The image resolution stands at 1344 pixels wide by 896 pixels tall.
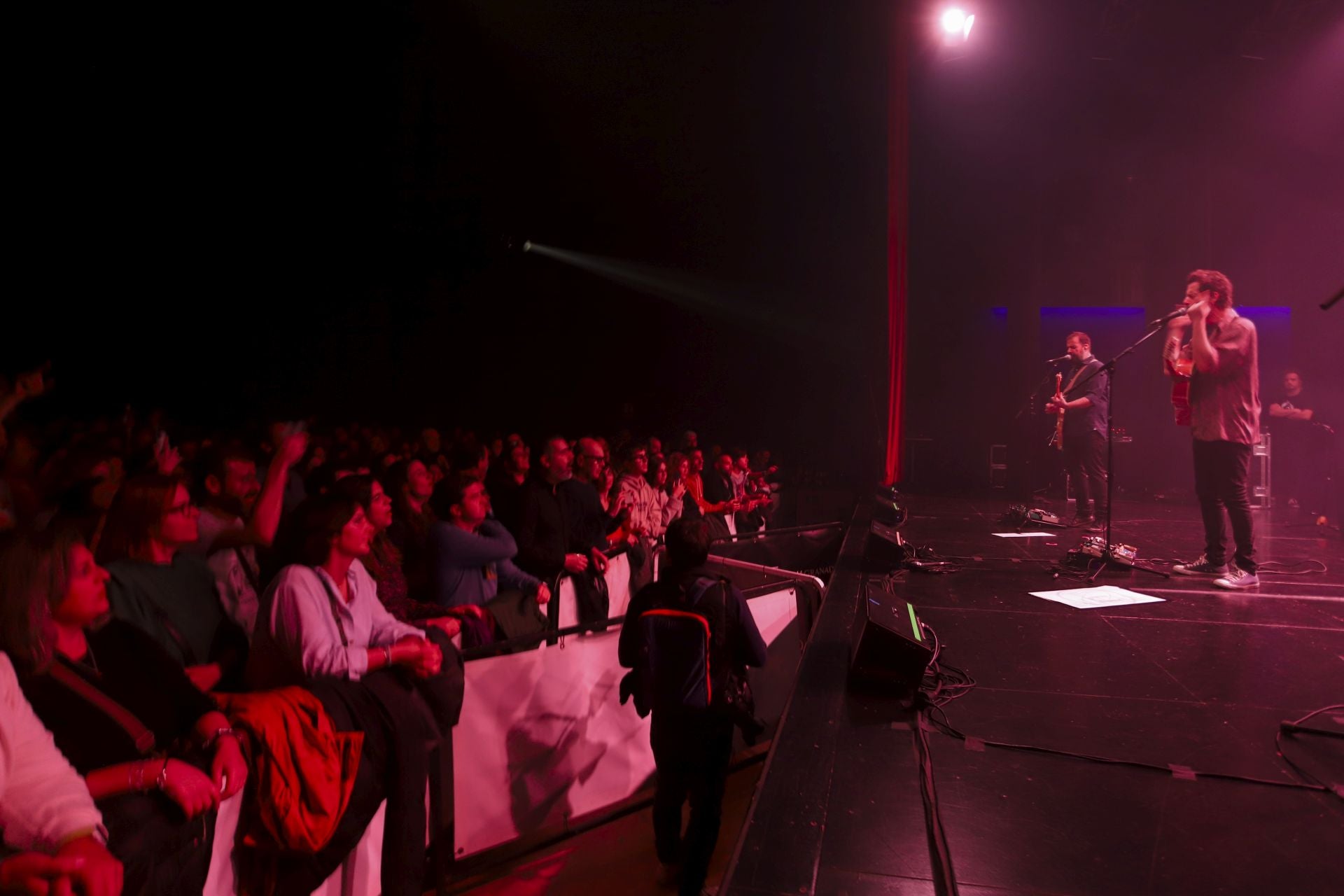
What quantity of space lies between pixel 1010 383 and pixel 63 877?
11445 mm

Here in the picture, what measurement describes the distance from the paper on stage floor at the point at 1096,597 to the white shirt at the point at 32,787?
3.50m

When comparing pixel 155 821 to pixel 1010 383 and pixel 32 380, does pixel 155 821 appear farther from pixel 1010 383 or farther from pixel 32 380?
pixel 1010 383

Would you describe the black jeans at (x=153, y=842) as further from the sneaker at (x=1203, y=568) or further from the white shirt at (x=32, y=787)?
the sneaker at (x=1203, y=568)

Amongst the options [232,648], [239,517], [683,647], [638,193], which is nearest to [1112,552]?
[683,647]

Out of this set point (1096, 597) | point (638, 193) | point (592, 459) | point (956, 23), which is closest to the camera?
point (1096, 597)

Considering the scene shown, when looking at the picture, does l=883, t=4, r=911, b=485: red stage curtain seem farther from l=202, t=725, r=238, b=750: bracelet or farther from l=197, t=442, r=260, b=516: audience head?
l=202, t=725, r=238, b=750: bracelet

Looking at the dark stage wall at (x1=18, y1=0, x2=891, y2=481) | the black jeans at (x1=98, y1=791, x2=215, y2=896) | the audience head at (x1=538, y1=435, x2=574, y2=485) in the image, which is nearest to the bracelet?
the black jeans at (x1=98, y1=791, x2=215, y2=896)

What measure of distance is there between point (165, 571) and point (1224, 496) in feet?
15.3

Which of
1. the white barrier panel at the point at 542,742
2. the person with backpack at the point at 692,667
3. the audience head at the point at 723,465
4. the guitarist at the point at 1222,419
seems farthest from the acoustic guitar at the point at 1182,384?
the audience head at the point at 723,465

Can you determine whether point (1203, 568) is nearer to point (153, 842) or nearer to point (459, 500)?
point (459, 500)

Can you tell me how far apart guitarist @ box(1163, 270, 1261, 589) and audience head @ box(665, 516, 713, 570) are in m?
2.82

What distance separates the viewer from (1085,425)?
5973 mm

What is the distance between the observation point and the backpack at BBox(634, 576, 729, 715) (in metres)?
2.70

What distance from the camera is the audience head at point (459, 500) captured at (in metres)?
3.29
